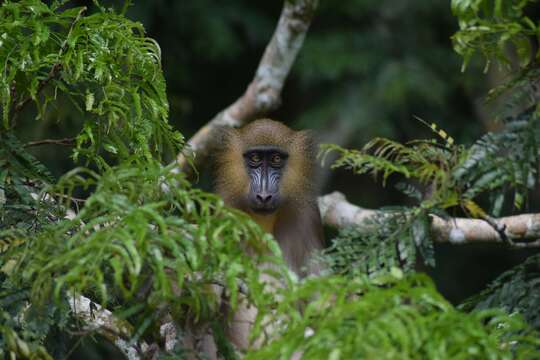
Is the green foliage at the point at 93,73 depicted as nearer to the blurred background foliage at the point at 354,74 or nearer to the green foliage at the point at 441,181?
the green foliage at the point at 441,181

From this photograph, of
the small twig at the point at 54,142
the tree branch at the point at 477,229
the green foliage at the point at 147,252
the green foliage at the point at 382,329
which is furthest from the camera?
the tree branch at the point at 477,229

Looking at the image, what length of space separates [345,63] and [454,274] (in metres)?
2.94

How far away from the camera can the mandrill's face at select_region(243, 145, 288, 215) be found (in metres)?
5.07

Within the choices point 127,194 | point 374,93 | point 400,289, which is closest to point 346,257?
point 400,289

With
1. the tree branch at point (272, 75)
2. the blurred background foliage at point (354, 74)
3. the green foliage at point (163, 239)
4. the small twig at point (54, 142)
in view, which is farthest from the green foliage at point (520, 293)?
the blurred background foliage at point (354, 74)

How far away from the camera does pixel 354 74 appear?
35.2 feet

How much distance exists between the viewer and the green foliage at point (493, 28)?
312 cm

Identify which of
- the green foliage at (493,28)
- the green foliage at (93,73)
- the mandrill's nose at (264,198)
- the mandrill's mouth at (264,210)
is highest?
the green foliage at (493,28)

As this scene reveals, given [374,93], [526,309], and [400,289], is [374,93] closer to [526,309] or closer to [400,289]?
[526,309]

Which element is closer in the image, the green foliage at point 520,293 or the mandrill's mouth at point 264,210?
the green foliage at point 520,293

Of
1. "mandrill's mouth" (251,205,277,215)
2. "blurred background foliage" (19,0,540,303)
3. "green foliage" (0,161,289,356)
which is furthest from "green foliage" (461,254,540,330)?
"blurred background foliage" (19,0,540,303)

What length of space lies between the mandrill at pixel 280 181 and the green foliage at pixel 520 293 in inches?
64.1

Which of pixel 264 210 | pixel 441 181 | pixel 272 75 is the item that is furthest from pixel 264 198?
pixel 272 75

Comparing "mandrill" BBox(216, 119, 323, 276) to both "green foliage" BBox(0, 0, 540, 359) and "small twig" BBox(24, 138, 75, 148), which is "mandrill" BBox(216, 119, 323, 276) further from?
"small twig" BBox(24, 138, 75, 148)
